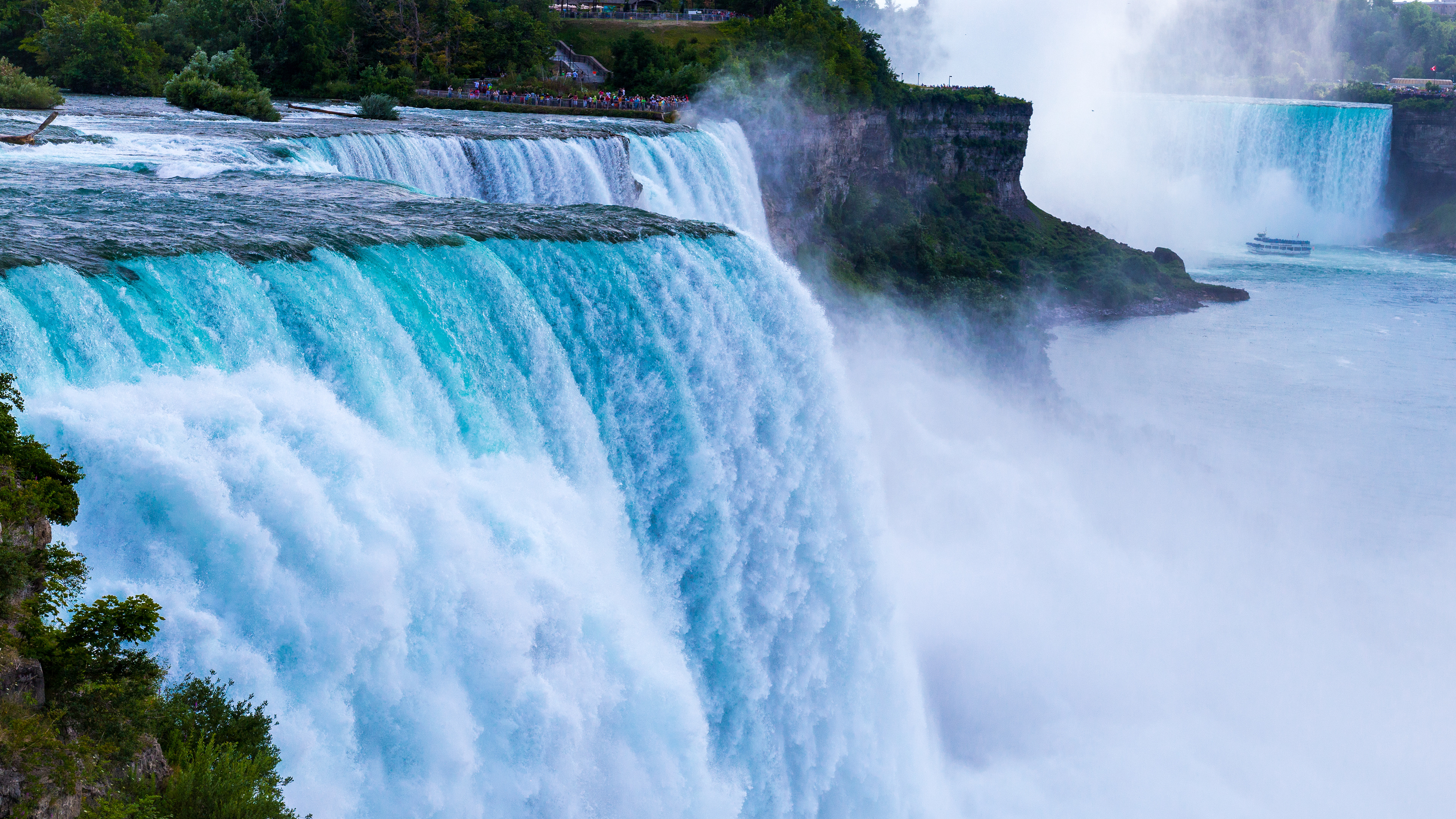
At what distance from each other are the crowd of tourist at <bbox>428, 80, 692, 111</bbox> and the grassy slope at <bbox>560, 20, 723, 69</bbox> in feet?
38.7

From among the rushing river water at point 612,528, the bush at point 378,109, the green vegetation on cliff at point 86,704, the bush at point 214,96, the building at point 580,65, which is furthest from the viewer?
the building at point 580,65

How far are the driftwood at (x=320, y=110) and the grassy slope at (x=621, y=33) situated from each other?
22385 mm

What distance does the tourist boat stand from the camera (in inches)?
Result: 2429

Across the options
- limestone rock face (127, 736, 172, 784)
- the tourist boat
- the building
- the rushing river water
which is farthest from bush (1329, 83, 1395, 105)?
limestone rock face (127, 736, 172, 784)

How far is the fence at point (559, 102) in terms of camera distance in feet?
129

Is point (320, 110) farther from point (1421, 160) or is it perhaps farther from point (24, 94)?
point (1421, 160)

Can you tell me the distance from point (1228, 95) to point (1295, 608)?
289ft

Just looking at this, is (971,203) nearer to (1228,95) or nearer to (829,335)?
(829,335)

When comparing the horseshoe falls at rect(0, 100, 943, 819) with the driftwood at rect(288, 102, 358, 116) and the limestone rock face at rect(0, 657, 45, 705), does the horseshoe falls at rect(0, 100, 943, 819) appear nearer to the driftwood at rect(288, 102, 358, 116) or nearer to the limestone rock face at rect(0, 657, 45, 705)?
the limestone rock face at rect(0, 657, 45, 705)

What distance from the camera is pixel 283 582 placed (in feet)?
23.3

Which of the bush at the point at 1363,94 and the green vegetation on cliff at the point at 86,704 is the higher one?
the bush at the point at 1363,94

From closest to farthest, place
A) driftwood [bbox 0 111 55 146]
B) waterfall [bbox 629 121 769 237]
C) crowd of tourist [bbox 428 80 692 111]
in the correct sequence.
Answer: driftwood [bbox 0 111 55 146], waterfall [bbox 629 121 769 237], crowd of tourist [bbox 428 80 692 111]

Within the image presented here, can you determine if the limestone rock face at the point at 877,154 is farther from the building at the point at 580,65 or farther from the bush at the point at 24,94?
the bush at the point at 24,94

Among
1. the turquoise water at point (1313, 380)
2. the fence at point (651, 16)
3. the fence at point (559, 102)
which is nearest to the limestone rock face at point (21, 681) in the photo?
the turquoise water at point (1313, 380)
